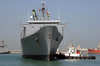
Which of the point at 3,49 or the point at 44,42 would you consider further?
the point at 3,49

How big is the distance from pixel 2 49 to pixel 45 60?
106 meters

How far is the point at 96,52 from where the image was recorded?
345 ft

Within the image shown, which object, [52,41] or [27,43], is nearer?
[52,41]

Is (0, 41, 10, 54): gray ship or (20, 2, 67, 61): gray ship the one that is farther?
(0, 41, 10, 54): gray ship

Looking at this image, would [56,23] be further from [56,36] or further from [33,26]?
[56,36]

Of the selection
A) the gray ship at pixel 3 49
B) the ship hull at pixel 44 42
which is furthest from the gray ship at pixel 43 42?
the gray ship at pixel 3 49

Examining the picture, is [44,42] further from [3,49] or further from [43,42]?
[3,49]

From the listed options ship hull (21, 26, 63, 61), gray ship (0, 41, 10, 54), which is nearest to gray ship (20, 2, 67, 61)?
ship hull (21, 26, 63, 61)

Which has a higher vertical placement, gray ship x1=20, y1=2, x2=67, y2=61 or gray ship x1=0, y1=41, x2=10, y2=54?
gray ship x1=20, y1=2, x2=67, y2=61

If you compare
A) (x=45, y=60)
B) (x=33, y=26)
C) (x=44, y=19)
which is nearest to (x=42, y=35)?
(x=45, y=60)

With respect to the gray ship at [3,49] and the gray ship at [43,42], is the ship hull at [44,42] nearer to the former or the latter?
the gray ship at [43,42]

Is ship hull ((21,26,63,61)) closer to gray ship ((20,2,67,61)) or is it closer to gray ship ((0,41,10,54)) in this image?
gray ship ((20,2,67,61))

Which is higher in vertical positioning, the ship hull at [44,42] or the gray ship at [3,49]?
the ship hull at [44,42]

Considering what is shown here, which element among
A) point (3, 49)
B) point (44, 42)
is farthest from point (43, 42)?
point (3, 49)
